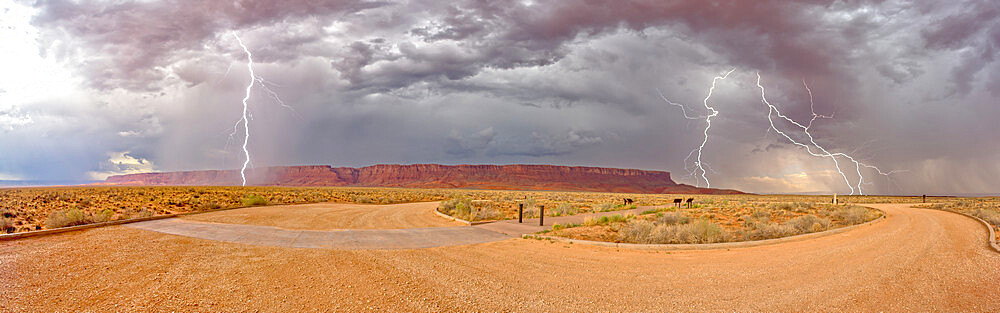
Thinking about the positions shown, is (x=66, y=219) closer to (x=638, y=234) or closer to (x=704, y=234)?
(x=638, y=234)

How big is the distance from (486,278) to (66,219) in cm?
1631

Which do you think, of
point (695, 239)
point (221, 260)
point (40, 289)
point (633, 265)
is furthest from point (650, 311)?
point (40, 289)

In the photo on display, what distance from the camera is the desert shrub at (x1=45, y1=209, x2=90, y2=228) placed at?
13.8m

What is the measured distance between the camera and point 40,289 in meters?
6.71

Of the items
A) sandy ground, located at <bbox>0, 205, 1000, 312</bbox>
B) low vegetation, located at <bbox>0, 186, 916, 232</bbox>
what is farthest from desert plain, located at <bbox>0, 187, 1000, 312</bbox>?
low vegetation, located at <bbox>0, 186, 916, 232</bbox>

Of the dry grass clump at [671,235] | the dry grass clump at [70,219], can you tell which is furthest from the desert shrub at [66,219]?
the dry grass clump at [671,235]

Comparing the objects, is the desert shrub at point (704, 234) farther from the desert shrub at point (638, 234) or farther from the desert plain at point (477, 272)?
the desert shrub at point (638, 234)

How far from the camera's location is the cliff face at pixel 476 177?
511 feet

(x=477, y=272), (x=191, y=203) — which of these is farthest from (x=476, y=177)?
(x=477, y=272)

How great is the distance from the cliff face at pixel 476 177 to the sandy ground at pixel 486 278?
137213 millimetres

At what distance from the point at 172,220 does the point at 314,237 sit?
899cm

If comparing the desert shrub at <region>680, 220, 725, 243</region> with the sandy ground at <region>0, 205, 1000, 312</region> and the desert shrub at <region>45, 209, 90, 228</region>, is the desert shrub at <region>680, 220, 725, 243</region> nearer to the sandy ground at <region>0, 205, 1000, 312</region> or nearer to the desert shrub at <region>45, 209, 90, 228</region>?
the sandy ground at <region>0, 205, 1000, 312</region>

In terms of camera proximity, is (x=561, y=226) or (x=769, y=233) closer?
Answer: (x=769, y=233)

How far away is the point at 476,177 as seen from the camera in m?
173
